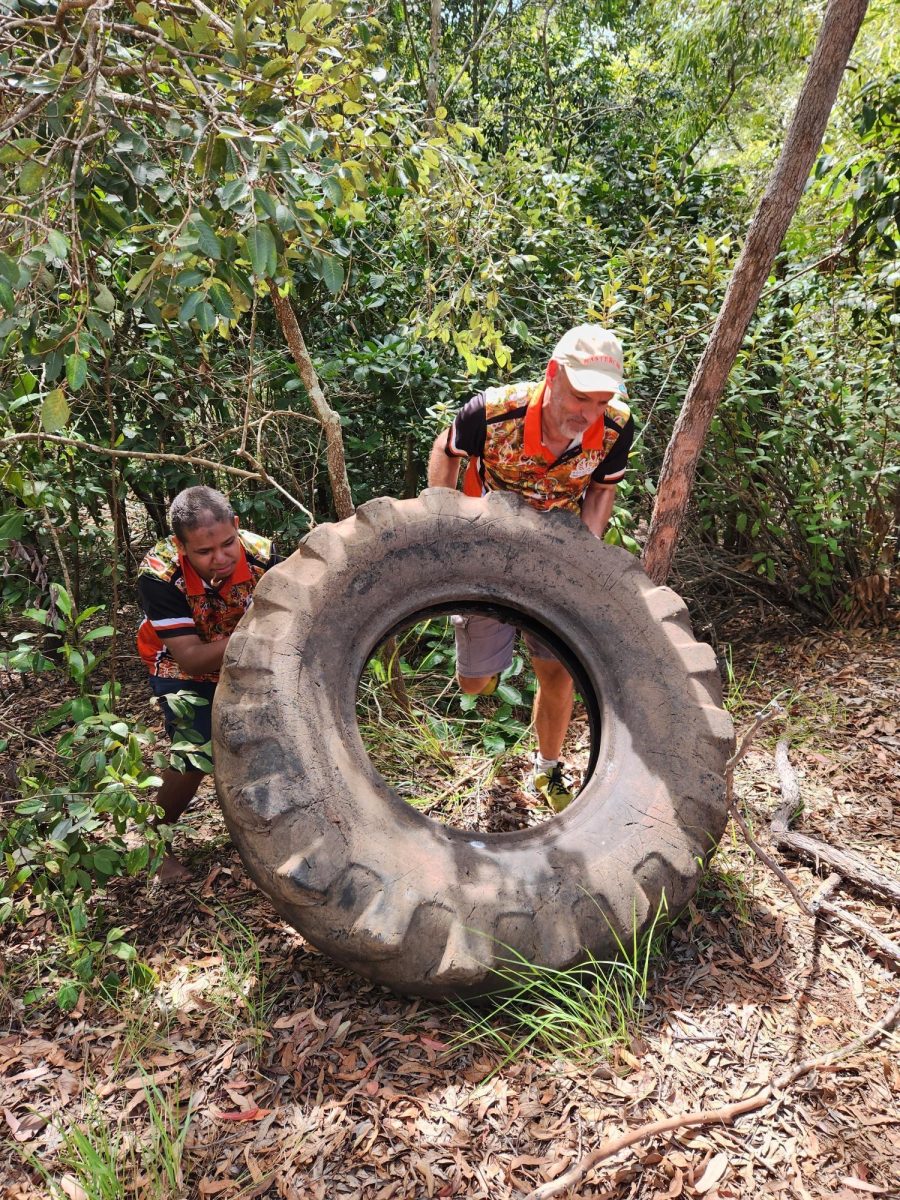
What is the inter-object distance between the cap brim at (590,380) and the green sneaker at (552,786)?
5.22ft

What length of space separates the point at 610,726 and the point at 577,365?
48.4 inches

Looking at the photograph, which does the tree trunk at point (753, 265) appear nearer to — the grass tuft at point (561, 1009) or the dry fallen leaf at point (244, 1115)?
the grass tuft at point (561, 1009)

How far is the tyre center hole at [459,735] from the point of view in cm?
331

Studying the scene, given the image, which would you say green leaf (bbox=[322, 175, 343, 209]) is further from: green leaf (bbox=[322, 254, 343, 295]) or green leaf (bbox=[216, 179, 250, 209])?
green leaf (bbox=[216, 179, 250, 209])

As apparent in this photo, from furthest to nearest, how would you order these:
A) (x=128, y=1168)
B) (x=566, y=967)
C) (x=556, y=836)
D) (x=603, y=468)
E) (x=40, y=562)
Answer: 1. (x=40, y=562)
2. (x=603, y=468)
3. (x=556, y=836)
4. (x=566, y=967)
5. (x=128, y=1168)

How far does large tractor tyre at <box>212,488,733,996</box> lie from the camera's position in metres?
2.16

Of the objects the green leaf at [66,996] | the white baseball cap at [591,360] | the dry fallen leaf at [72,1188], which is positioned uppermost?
the white baseball cap at [591,360]

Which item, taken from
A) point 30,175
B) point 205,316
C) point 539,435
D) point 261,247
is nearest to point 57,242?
point 30,175

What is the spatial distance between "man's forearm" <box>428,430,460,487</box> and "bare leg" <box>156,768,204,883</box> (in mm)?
1440

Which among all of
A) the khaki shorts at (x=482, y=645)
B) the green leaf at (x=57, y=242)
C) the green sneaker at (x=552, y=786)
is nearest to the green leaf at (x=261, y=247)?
the green leaf at (x=57, y=242)

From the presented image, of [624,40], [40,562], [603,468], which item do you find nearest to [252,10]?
[603,468]

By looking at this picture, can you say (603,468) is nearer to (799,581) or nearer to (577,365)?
(577,365)

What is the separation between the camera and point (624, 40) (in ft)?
41.2

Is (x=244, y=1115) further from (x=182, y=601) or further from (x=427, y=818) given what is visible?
(x=182, y=601)
